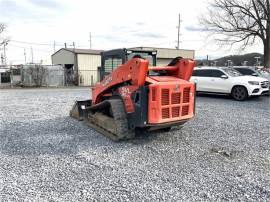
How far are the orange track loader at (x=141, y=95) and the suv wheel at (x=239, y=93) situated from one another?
7401 mm

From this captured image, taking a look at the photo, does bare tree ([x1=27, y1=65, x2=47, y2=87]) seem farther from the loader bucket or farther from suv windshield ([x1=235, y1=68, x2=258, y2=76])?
the loader bucket

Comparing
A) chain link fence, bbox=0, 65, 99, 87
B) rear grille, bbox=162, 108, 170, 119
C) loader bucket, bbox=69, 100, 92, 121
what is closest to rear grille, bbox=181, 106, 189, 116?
rear grille, bbox=162, 108, 170, 119

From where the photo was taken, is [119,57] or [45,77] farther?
[45,77]

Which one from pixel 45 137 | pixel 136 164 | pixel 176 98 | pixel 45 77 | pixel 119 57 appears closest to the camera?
pixel 136 164

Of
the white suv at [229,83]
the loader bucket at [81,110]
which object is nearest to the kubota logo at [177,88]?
the loader bucket at [81,110]

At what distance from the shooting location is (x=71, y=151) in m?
5.44

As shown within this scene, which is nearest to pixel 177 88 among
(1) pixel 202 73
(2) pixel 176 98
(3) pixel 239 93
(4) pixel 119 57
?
(2) pixel 176 98

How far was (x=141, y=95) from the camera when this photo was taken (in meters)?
5.44

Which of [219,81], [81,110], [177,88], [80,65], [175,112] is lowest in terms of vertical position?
[81,110]

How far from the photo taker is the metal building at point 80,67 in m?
26.3

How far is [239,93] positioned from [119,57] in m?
8.41

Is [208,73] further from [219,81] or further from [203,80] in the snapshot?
[219,81]

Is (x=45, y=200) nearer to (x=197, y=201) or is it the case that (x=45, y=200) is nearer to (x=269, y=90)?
(x=197, y=201)

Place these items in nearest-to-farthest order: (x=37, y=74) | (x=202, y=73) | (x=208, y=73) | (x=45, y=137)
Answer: (x=45, y=137) → (x=208, y=73) → (x=202, y=73) → (x=37, y=74)
